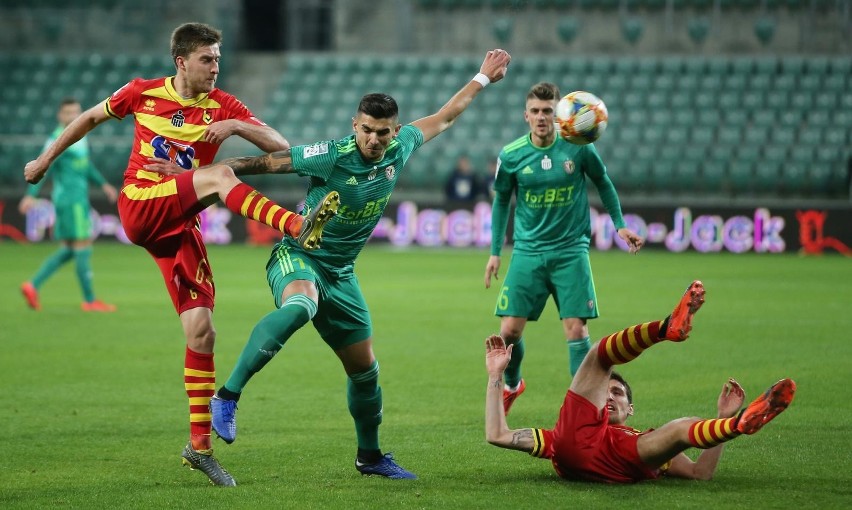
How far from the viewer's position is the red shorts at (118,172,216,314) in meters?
6.01

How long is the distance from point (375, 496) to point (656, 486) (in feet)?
4.29

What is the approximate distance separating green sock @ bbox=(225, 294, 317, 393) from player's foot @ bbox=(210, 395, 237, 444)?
Answer: 7 centimetres

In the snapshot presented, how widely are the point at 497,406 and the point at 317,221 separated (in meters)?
1.23

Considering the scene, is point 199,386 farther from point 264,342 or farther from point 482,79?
point 482,79

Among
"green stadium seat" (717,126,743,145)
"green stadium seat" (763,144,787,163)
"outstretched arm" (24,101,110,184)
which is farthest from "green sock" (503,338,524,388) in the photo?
"green stadium seat" (717,126,743,145)

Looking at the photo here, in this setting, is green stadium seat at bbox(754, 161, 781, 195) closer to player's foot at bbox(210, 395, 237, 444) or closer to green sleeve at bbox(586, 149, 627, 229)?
green sleeve at bbox(586, 149, 627, 229)

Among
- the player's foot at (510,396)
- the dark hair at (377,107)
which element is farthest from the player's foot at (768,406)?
the player's foot at (510,396)

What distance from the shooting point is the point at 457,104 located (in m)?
6.69

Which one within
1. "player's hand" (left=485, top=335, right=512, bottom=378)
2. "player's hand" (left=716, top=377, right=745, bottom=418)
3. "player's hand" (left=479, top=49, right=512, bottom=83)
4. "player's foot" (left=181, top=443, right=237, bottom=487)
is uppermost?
"player's hand" (left=479, top=49, right=512, bottom=83)

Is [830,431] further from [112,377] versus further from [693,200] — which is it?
[693,200]

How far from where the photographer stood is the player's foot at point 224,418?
215 inches

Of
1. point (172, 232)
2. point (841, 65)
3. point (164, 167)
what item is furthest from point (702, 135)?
point (164, 167)

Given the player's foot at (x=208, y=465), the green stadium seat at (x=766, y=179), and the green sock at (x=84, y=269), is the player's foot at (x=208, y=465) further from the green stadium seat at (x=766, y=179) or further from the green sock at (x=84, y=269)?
the green stadium seat at (x=766, y=179)

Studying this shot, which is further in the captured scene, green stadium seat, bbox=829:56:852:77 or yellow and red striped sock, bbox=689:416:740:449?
green stadium seat, bbox=829:56:852:77
